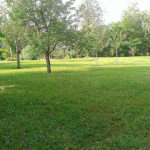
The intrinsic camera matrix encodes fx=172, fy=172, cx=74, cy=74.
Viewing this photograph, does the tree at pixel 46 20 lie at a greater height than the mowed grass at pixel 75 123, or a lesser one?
greater

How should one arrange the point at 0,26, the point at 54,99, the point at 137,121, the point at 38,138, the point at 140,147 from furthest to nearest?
the point at 0,26, the point at 54,99, the point at 137,121, the point at 38,138, the point at 140,147

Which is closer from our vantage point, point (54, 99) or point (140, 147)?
point (140, 147)

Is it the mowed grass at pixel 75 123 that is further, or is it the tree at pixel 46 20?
the tree at pixel 46 20

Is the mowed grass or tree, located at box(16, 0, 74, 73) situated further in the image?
tree, located at box(16, 0, 74, 73)

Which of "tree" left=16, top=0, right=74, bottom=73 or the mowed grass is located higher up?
"tree" left=16, top=0, right=74, bottom=73

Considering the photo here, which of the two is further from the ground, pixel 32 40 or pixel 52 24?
pixel 52 24

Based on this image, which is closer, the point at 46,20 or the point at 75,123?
the point at 75,123

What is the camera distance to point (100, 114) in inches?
231

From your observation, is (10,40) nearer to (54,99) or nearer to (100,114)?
(54,99)

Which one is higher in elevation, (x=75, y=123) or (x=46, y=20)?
(x=46, y=20)

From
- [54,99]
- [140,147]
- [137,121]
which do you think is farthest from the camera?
[54,99]

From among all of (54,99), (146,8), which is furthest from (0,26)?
(146,8)

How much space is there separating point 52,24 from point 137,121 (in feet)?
49.9

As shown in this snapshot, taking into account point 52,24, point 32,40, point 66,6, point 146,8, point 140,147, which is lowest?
point 140,147
